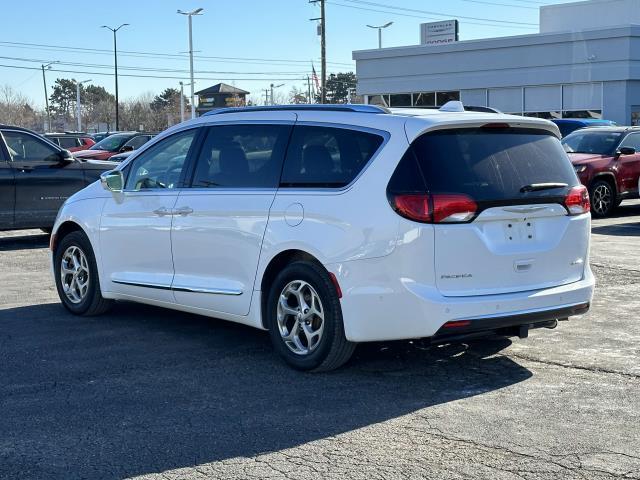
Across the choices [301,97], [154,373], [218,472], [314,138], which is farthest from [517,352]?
[301,97]

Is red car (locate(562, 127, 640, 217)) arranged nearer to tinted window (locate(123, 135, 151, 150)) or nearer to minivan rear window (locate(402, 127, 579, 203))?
minivan rear window (locate(402, 127, 579, 203))

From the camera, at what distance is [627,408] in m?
5.69

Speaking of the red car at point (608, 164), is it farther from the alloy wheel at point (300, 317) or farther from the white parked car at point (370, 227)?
the alloy wheel at point (300, 317)

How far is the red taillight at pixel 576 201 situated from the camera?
659 cm

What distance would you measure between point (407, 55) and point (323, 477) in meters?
41.8

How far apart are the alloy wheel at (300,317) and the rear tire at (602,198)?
41.7 feet

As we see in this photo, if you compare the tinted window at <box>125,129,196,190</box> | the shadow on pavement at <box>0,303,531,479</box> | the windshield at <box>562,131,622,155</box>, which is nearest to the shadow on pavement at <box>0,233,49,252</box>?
the shadow on pavement at <box>0,303,531,479</box>

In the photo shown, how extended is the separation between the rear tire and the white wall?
93.3ft

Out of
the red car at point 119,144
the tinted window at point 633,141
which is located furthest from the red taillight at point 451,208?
the red car at point 119,144

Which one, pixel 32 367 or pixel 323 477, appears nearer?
pixel 323 477

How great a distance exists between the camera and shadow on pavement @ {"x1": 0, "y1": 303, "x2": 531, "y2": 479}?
198 inches

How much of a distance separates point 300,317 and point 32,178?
8.75 meters

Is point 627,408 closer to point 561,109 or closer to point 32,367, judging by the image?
point 32,367

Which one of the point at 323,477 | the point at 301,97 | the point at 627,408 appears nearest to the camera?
the point at 323,477
